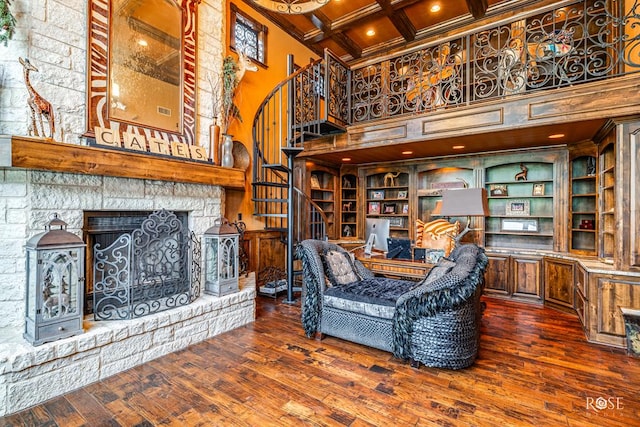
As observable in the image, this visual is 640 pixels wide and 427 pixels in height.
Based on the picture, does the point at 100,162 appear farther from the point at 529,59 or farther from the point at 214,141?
the point at 529,59

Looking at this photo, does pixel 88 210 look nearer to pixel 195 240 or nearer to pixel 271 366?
pixel 195 240

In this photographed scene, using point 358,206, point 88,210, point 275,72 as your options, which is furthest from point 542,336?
point 275,72

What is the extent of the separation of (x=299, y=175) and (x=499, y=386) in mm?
3992

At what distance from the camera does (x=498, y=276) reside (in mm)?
4520

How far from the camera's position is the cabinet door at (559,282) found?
151 inches

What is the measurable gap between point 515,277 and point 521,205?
113cm

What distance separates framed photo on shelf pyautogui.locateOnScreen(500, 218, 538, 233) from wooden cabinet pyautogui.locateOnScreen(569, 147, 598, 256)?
452 millimetres

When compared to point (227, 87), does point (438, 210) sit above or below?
below

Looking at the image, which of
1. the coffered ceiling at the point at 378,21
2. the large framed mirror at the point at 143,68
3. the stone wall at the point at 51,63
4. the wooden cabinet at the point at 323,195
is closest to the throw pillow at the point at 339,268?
the large framed mirror at the point at 143,68

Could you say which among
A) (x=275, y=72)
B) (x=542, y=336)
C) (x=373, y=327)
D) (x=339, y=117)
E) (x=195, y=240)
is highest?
(x=275, y=72)

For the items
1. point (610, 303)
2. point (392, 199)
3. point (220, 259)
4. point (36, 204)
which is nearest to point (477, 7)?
point (392, 199)

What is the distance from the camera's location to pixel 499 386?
2.15 m

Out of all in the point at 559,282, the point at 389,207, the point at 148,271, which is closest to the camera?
the point at 148,271

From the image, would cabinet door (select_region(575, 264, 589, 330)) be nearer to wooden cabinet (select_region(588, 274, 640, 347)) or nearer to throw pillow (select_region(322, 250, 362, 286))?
wooden cabinet (select_region(588, 274, 640, 347))
